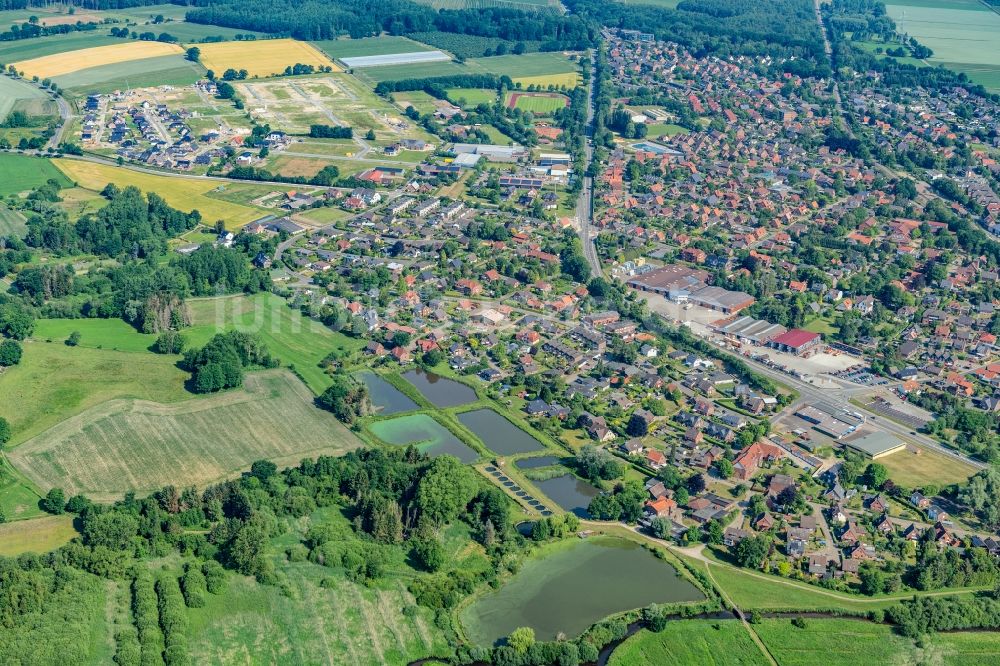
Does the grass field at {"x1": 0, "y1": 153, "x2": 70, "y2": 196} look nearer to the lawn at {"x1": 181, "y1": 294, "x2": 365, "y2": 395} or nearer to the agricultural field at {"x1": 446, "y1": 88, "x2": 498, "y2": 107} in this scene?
the lawn at {"x1": 181, "y1": 294, "x2": 365, "y2": 395}

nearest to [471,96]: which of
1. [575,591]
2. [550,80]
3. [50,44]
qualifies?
[550,80]

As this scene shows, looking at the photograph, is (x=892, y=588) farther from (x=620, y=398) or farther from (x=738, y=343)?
(x=738, y=343)

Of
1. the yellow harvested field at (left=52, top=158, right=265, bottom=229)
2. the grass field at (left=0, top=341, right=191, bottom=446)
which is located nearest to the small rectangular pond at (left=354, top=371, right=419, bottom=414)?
the grass field at (left=0, top=341, right=191, bottom=446)

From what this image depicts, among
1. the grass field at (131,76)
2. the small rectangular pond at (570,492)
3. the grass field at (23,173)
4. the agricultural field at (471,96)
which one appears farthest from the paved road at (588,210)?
the grass field at (131,76)

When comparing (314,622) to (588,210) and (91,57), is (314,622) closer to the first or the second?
(588,210)

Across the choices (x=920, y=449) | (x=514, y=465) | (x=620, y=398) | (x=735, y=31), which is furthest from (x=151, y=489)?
(x=735, y=31)

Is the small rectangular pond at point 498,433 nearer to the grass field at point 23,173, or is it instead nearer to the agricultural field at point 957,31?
the grass field at point 23,173

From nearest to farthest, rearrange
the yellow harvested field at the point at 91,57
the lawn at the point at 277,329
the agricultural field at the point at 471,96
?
1. the lawn at the point at 277,329
2. the agricultural field at the point at 471,96
3. the yellow harvested field at the point at 91,57
